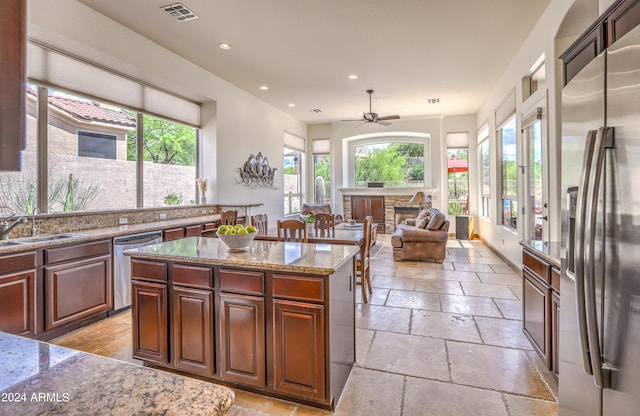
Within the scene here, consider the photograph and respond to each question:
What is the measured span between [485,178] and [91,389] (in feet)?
27.0

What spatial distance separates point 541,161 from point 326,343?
374cm

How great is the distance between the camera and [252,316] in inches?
79.5

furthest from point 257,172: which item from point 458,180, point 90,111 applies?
point 458,180

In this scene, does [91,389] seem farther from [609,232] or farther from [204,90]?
[204,90]

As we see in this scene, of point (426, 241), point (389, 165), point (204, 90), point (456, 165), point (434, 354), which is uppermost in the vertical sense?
point (204, 90)

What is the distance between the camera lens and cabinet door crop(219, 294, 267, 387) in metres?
2.01

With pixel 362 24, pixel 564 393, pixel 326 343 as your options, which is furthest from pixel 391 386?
pixel 362 24

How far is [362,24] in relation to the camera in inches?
158

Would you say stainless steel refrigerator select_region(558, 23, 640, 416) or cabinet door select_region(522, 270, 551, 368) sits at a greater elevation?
stainless steel refrigerator select_region(558, 23, 640, 416)

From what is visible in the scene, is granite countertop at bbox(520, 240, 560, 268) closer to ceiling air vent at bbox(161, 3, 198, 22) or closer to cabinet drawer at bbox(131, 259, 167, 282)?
cabinet drawer at bbox(131, 259, 167, 282)

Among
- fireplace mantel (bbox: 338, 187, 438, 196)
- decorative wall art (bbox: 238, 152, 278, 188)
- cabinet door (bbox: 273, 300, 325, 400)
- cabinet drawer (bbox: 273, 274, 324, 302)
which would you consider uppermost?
decorative wall art (bbox: 238, 152, 278, 188)

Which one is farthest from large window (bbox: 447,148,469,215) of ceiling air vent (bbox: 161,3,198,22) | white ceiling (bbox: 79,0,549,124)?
ceiling air vent (bbox: 161,3,198,22)

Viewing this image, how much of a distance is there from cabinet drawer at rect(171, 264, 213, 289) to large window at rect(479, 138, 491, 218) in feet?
21.9

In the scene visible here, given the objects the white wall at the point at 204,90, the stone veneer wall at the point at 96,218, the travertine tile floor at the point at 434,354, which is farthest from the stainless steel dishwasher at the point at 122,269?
the white wall at the point at 204,90
